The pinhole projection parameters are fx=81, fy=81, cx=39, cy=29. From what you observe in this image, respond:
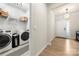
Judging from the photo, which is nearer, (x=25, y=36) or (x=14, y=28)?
(x=14, y=28)

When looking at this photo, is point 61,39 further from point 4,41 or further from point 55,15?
point 4,41

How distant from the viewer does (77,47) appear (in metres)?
2.13

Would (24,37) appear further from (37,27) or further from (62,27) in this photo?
(62,27)

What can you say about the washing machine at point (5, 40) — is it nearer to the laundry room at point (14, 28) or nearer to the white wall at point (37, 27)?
the laundry room at point (14, 28)

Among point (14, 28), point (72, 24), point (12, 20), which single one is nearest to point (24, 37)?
point (14, 28)

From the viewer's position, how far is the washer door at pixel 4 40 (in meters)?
1.39

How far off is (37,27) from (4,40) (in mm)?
906

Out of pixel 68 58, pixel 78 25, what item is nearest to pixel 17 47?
pixel 68 58

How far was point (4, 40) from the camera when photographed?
145 centimetres

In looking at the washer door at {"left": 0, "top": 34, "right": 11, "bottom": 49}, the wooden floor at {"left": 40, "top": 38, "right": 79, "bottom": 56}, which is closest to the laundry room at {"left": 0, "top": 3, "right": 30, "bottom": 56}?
the washer door at {"left": 0, "top": 34, "right": 11, "bottom": 49}

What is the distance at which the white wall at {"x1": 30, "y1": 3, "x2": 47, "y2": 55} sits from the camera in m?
1.87

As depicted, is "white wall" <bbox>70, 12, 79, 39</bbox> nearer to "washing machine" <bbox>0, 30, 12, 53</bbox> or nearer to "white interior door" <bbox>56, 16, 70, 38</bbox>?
"white interior door" <bbox>56, 16, 70, 38</bbox>

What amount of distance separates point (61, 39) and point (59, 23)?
52 centimetres

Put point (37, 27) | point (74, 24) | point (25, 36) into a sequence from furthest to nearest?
point (74, 24) < point (37, 27) < point (25, 36)
